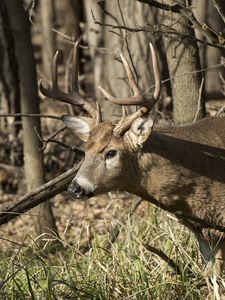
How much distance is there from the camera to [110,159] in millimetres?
5207

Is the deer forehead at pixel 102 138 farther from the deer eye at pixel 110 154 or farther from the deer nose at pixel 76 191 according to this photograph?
the deer nose at pixel 76 191

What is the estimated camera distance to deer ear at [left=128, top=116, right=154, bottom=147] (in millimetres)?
5055

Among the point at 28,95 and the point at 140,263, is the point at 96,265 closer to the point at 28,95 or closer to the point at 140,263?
the point at 140,263

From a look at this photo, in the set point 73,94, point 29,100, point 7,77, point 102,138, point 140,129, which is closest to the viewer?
point 140,129

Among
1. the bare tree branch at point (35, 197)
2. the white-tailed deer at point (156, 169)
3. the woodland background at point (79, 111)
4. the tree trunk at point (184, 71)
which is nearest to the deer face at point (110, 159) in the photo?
the white-tailed deer at point (156, 169)

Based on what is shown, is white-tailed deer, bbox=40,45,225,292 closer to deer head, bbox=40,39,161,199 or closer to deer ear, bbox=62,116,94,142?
deer head, bbox=40,39,161,199

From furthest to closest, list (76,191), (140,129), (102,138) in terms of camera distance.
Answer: (102,138), (140,129), (76,191)

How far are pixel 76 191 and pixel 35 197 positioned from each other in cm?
106

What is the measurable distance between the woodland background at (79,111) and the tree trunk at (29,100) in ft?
0.05

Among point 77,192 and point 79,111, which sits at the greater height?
point 79,111

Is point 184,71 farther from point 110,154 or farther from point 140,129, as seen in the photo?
point 110,154

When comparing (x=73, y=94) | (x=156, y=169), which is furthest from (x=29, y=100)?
(x=156, y=169)

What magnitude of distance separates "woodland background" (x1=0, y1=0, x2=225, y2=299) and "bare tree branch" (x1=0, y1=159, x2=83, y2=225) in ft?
0.04

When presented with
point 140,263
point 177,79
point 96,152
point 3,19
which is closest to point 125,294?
point 140,263
